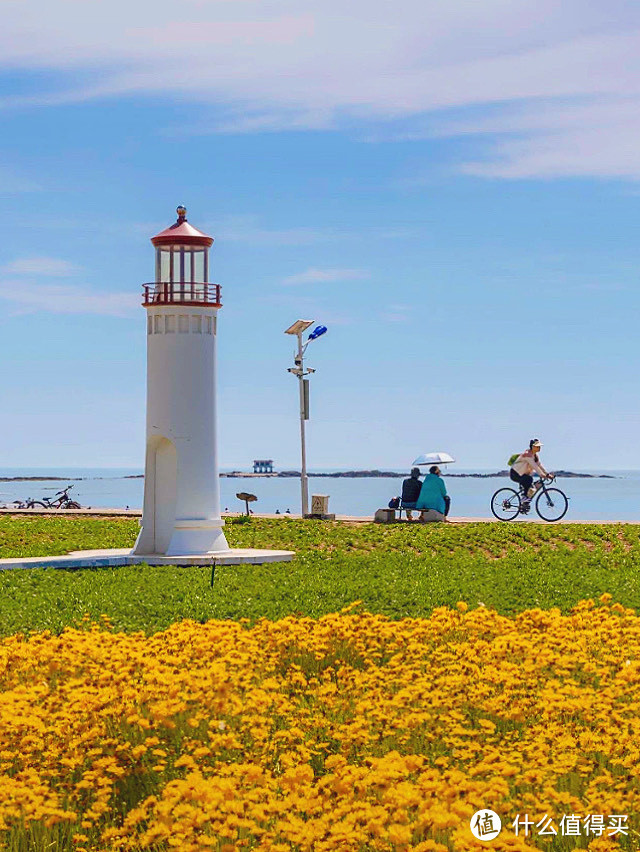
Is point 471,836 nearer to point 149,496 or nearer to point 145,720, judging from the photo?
point 145,720

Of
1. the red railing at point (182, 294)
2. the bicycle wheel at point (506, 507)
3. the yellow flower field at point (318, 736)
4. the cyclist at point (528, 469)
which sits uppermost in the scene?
the red railing at point (182, 294)

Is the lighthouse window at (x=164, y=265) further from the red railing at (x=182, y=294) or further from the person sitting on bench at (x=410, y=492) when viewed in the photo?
the person sitting on bench at (x=410, y=492)

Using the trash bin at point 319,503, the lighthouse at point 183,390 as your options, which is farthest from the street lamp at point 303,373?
the lighthouse at point 183,390

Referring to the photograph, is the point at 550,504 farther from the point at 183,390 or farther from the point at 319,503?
the point at 183,390

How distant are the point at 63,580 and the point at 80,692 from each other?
10.6 m

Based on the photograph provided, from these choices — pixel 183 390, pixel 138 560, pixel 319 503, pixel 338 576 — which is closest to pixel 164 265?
pixel 183 390

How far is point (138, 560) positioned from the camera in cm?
2097

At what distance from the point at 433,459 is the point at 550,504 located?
4.75m

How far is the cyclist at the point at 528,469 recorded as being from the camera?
27.3 m

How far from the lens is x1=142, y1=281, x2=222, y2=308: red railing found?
21.0m

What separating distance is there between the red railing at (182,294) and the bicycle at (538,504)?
983 cm

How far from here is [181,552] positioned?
2122 centimetres

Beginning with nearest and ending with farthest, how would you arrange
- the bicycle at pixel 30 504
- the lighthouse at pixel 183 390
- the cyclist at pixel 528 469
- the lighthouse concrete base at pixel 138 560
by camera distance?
the lighthouse concrete base at pixel 138 560 → the lighthouse at pixel 183 390 → the cyclist at pixel 528 469 → the bicycle at pixel 30 504

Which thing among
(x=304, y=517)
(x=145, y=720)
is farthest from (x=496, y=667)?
(x=304, y=517)
